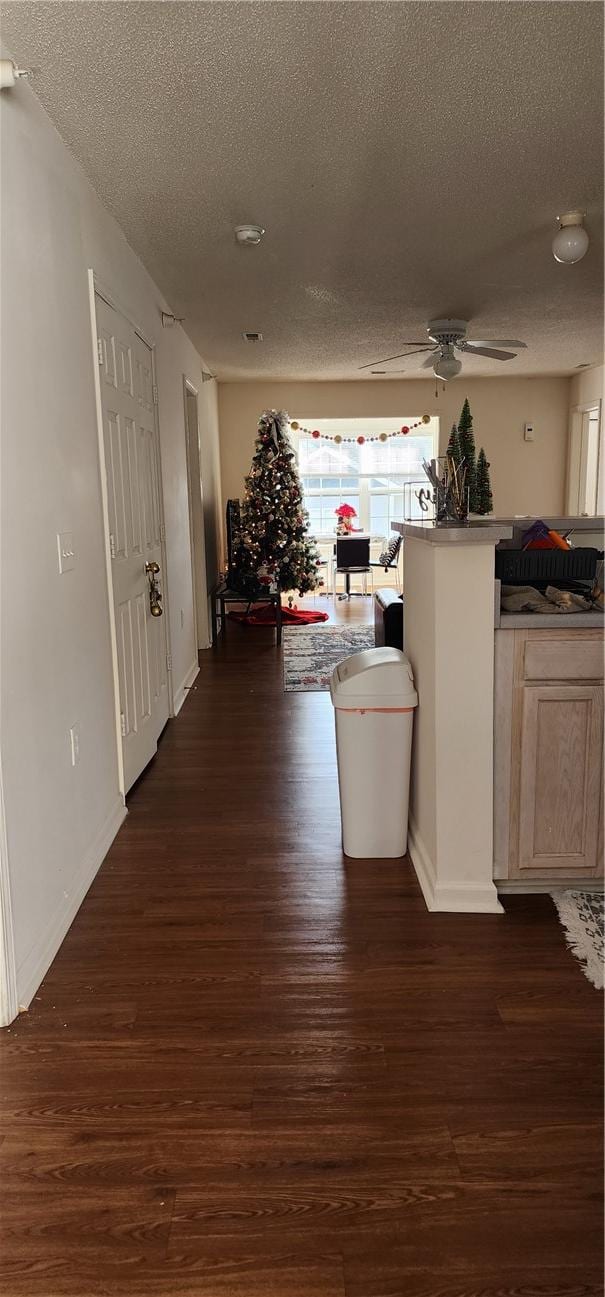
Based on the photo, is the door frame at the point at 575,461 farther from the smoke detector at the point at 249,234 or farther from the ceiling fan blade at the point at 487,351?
the smoke detector at the point at 249,234

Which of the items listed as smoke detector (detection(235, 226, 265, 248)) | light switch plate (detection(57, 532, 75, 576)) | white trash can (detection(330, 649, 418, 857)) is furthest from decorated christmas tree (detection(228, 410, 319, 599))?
light switch plate (detection(57, 532, 75, 576))

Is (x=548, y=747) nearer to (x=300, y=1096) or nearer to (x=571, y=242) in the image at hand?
(x=300, y=1096)

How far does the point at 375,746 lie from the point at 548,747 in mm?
590

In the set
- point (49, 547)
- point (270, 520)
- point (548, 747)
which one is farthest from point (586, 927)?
point (270, 520)

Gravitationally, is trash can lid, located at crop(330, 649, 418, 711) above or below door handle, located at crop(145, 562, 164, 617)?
below

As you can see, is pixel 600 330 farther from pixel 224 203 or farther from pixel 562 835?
pixel 562 835

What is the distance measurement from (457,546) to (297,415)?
7048mm

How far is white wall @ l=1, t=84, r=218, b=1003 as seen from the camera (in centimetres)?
214

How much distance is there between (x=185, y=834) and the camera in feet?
10.8

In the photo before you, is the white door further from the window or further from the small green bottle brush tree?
the window

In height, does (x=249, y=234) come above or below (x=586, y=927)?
above

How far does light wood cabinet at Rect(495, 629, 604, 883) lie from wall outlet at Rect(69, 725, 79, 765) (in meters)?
1.32

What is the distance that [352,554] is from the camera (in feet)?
30.1

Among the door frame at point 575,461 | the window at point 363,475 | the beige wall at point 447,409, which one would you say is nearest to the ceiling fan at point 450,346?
the beige wall at point 447,409
